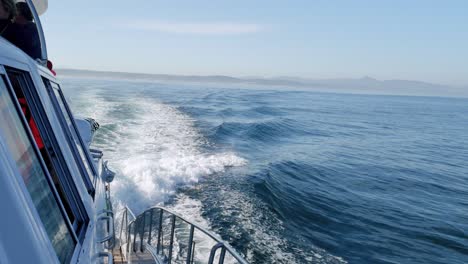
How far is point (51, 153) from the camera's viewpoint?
192 cm

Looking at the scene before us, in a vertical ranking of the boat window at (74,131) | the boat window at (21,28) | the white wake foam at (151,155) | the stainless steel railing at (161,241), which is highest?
the boat window at (21,28)

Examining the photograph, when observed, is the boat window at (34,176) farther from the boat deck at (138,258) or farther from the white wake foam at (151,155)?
the white wake foam at (151,155)

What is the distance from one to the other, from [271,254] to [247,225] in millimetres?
1169

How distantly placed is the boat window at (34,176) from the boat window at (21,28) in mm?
1299

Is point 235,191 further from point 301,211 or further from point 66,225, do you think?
point 66,225

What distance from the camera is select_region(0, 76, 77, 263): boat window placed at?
1264 millimetres

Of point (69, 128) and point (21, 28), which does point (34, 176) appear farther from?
point (21, 28)

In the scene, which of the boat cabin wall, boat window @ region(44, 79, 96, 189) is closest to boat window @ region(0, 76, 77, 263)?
the boat cabin wall

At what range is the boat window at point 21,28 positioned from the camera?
228cm

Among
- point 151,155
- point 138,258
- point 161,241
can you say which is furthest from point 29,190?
point 151,155

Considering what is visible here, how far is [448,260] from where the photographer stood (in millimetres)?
7766

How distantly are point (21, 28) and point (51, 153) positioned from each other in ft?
3.59

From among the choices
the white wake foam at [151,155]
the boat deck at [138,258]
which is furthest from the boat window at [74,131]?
the white wake foam at [151,155]

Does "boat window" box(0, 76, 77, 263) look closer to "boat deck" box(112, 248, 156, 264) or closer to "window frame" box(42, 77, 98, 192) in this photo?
"window frame" box(42, 77, 98, 192)
